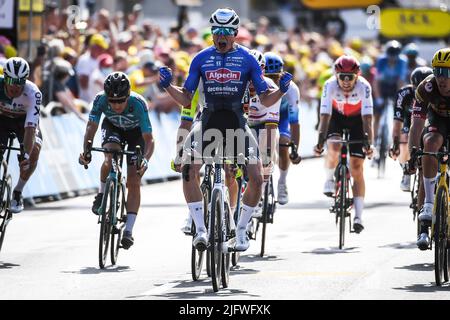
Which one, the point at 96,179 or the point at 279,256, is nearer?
the point at 279,256

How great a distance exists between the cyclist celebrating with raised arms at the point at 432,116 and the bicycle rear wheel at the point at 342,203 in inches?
108

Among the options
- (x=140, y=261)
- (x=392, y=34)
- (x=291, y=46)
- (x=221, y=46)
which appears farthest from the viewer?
(x=392, y=34)

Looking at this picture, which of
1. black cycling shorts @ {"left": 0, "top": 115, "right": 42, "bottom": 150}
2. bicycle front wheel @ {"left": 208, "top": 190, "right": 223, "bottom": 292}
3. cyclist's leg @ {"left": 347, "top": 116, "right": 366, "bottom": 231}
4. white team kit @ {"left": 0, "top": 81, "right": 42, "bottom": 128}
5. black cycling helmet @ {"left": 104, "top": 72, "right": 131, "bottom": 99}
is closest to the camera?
bicycle front wheel @ {"left": 208, "top": 190, "right": 223, "bottom": 292}

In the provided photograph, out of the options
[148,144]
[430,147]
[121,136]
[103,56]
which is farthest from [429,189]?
[103,56]

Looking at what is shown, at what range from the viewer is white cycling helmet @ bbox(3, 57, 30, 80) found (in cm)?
1447

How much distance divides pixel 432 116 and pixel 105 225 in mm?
3081

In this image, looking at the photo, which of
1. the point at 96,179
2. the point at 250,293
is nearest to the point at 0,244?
the point at 250,293

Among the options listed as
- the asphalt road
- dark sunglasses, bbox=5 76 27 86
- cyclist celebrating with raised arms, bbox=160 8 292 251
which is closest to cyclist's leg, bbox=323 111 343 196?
the asphalt road

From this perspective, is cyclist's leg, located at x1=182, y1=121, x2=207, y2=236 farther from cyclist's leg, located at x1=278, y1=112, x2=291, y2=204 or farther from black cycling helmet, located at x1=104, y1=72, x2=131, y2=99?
cyclist's leg, located at x1=278, y1=112, x2=291, y2=204

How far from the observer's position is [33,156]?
611 inches

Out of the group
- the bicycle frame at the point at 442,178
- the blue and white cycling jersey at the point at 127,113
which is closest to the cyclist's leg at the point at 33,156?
the blue and white cycling jersey at the point at 127,113

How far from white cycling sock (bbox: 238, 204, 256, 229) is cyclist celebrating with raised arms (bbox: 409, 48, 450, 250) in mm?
1435
